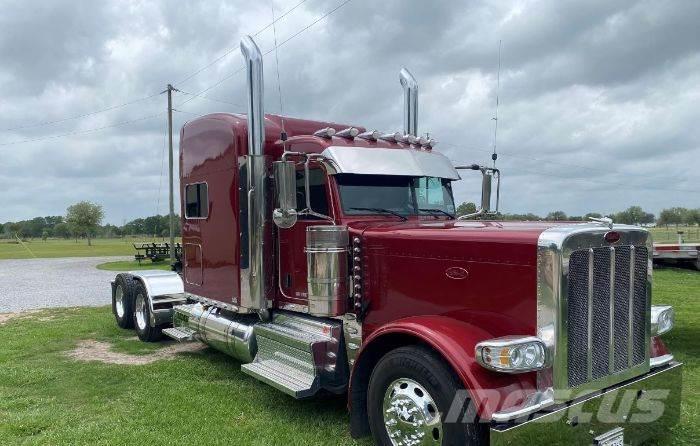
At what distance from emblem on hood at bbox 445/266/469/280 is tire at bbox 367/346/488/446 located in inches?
24.1

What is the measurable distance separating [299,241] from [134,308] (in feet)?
17.4

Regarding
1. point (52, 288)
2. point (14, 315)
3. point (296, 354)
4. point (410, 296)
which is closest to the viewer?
point (410, 296)

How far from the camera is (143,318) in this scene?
30.9ft

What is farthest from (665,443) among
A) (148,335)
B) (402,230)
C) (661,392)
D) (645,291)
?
(148,335)

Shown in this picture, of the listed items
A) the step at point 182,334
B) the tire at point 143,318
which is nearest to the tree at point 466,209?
the step at point 182,334

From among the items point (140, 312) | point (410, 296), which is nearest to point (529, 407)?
point (410, 296)

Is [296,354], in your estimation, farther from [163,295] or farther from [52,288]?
[52,288]

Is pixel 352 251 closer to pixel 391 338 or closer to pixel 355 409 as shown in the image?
pixel 391 338

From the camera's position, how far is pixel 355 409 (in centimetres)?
465

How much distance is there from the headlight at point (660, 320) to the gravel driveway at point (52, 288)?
13052mm

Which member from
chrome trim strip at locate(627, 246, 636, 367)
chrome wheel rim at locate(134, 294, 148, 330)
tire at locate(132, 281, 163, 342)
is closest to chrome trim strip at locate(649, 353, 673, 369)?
chrome trim strip at locate(627, 246, 636, 367)

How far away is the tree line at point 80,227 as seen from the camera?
2374 inches

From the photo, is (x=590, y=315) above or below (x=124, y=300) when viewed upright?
above

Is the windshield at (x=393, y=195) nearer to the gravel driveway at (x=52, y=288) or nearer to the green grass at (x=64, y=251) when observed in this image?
the gravel driveway at (x=52, y=288)
